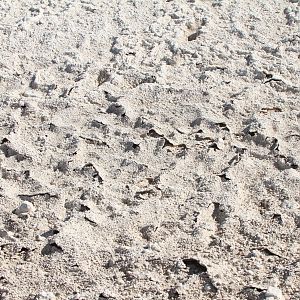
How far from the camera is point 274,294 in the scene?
6.66 ft

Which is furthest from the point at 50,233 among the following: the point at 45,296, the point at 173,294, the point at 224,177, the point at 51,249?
the point at 224,177

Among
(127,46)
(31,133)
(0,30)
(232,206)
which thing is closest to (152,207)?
(232,206)

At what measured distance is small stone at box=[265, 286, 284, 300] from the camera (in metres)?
2.03

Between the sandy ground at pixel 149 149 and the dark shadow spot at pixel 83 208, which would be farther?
the dark shadow spot at pixel 83 208

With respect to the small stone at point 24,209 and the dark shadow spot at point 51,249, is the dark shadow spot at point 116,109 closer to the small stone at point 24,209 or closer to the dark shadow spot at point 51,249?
A: the small stone at point 24,209

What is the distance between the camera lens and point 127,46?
3.26 m

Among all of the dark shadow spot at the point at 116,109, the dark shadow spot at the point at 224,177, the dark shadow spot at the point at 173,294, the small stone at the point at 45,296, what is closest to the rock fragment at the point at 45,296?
the small stone at the point at 45,296

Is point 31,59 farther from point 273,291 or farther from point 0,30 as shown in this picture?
point 273,291

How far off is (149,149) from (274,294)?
0.87m

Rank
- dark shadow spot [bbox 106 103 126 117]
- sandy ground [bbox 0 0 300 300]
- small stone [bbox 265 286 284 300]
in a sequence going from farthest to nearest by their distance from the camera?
dark shadow spot [bbox 106 103 126 117]
sandy ground [bbox 0 0 300 300]
small stone [bbox 265 286 284 300]

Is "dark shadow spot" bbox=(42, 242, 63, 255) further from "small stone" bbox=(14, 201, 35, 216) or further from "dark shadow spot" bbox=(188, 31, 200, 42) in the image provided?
"dark shadow spot" bbox=(188, 31, 200, 42)

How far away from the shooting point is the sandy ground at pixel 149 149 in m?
2.18

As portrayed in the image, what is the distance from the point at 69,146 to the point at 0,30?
1077 millimetres

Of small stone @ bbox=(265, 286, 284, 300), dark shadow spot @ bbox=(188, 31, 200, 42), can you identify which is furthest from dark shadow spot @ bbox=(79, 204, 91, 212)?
dark shadow spot @ bbox=(188, 31, 200, 42)
